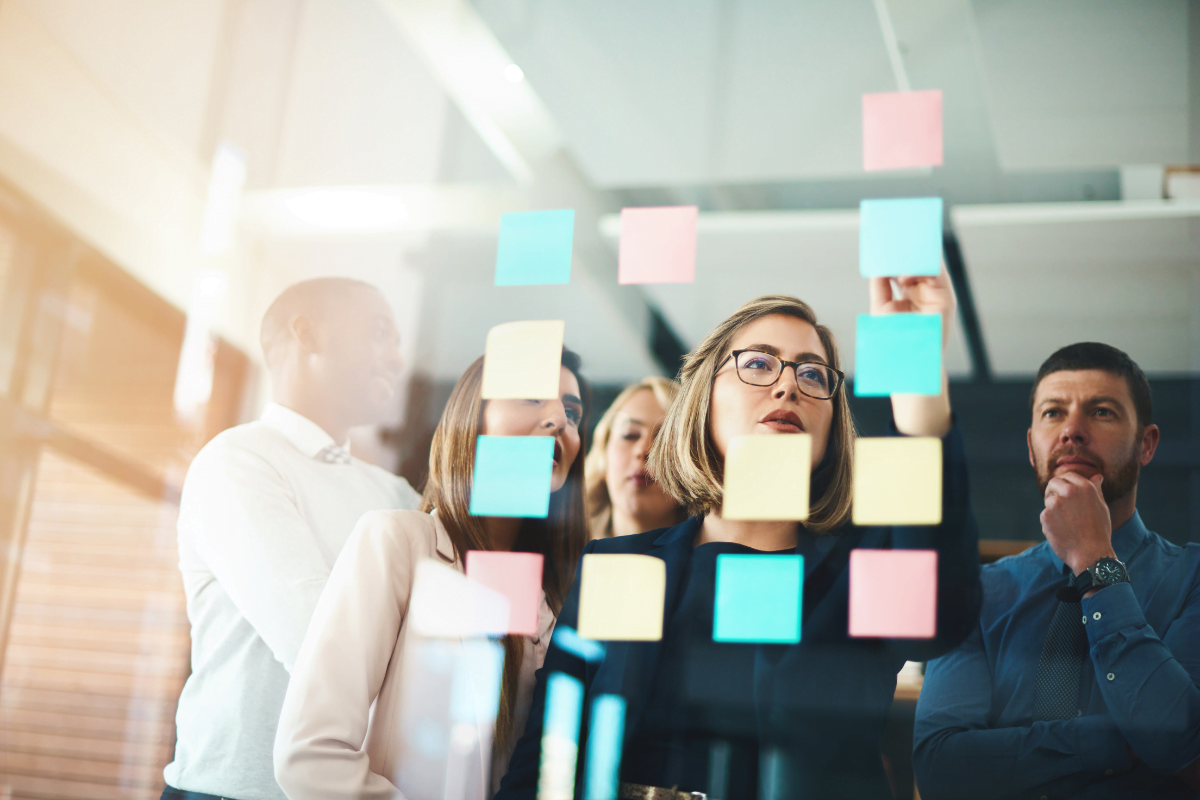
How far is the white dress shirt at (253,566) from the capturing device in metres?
1.57

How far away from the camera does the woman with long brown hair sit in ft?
4.41

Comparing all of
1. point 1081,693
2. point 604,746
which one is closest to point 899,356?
point 1081,693

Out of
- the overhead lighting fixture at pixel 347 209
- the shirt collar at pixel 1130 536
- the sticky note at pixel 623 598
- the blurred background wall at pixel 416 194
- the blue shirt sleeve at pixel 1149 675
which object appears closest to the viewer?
the blue shirt sleeve at pixel 1149 675

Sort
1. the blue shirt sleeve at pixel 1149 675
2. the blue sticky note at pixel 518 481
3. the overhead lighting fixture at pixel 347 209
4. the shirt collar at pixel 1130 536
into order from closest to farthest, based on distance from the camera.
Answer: the blue shirt sleeve at pixel 1149 675, the shirt collar at pixel 1130 536, the blue sticky note at pixel 518 481, the overhead lighting fixture at pixel 347 209

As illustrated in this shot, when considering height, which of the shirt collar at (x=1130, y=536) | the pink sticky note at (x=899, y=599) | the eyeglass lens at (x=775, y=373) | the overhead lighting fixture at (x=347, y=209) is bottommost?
the pink sticky note at (x=899, y=599)

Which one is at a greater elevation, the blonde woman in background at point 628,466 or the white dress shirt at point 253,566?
the blonde woman in background at point 628,466

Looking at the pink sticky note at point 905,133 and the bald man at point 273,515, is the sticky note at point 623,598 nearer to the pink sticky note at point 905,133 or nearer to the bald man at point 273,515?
the bald man at point 273,515

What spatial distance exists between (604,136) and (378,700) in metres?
1.23

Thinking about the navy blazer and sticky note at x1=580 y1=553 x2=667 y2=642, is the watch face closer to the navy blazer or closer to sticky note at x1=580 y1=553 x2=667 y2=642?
the navy blazer

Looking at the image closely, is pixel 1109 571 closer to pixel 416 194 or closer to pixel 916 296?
pixel 916 296

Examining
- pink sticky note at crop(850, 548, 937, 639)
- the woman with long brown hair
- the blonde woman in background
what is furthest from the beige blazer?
pink sticky note at crop(850, 548, 937, 639)

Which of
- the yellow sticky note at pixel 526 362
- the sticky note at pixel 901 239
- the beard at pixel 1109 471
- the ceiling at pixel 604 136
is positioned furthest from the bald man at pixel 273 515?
the beard at pixel 1109 471

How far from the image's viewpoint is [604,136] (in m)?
1.95

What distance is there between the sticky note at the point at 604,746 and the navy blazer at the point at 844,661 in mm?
17
